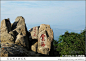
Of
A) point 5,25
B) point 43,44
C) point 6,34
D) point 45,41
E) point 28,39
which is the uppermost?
point 5,25

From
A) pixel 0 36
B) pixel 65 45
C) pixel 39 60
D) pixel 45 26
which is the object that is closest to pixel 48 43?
pixel 45 26

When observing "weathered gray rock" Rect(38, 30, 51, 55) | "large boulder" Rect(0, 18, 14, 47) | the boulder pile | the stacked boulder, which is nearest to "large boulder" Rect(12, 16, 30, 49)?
the boulder pile

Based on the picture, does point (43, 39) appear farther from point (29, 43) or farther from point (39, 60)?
point (39, 60)

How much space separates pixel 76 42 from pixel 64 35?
5.00 feet

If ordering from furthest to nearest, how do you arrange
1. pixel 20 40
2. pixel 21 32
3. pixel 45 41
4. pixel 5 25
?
pixel 21 32, pixel 5 25, pixel 45 41, pixel 20 40

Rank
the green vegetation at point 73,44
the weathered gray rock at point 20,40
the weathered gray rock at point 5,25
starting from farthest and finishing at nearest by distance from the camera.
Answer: the weathered gray rock at point 5,25 → the weathered gray rock at point 20,40 → the green vegetation at point 73,44

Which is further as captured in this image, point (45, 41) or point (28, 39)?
point (28, 39)

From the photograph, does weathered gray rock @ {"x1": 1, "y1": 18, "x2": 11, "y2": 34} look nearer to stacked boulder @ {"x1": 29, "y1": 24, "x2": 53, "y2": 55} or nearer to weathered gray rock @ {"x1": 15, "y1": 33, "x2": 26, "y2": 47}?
weathered gray rock @ {"x1": 15, "y1": 33, "x2": 26, "y2": 47}

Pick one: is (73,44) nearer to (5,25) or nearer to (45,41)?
(45,41)

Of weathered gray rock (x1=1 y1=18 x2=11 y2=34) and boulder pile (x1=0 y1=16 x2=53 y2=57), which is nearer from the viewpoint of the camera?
boulder pile (x1=0 y1=16 x2=53 y2=57)

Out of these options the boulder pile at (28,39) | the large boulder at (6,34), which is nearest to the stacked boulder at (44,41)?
the boulder pile at (28,39)

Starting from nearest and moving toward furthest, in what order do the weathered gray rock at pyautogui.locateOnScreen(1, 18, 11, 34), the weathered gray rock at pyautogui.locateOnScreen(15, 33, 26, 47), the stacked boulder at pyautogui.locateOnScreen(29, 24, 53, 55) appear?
1. the weathered gray rock at pyautogui.locateOnScreen(15, 33, 26, 47)
2. the stacked boulder at pyautogui.locateOnScreen(29, 24, 53, 55)
3. the weathered gray rock at pyautogui.locateOnScreen(1, 18, 11, 34)

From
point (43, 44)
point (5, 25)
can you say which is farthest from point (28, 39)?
point (5, 25)

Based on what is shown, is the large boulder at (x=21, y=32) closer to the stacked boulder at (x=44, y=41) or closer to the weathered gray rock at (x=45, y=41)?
the stacked boulder at (x=44, y=41)
